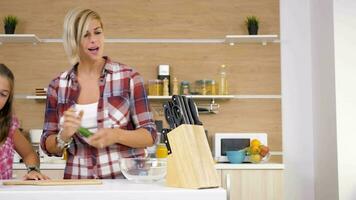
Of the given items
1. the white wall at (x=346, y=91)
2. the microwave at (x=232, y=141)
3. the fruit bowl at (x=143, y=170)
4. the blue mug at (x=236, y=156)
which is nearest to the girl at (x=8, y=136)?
the fruit bowl at (x=143, y=170)

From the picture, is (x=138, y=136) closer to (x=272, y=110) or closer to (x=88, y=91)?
(x=88, y=91)

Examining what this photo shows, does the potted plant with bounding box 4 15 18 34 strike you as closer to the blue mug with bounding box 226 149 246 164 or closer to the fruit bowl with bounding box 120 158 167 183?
the blue mug with bounding box 226 149 246 164

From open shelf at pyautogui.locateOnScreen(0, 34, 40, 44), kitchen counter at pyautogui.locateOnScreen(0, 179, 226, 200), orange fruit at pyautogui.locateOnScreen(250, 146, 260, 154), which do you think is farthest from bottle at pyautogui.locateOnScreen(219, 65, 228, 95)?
kitchen counter at pyautogui.locateOnScreen(0, 179, 226, 200)

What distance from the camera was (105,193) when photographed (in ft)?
3.92

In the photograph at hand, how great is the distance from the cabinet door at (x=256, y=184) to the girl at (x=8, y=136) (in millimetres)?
1940

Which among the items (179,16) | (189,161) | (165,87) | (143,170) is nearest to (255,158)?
(165,87)

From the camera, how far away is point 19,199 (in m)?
1.19

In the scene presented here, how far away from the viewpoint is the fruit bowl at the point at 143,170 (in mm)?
1460

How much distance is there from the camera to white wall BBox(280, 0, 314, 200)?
13.6 feet

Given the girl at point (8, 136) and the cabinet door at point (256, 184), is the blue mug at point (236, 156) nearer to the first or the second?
the cabinet door at point (256, 184)

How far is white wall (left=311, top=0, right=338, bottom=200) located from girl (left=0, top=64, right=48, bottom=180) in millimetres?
2529

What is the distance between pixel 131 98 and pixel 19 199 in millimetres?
677

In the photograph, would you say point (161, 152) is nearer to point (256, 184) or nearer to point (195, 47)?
point (256, 184)

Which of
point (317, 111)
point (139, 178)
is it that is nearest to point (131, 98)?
point (139, 178)
